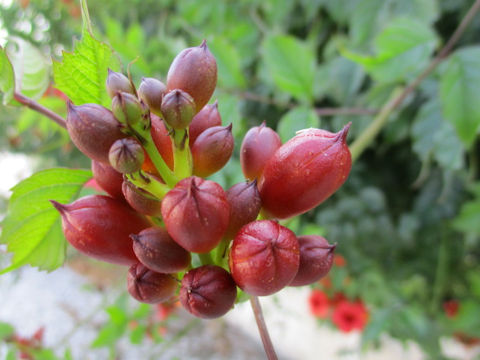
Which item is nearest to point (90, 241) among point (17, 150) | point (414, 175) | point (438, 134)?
point (438, 134)

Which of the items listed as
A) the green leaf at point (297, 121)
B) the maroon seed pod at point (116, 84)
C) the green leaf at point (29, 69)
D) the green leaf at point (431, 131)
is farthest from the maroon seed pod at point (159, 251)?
the green leaf at point (431, 131)

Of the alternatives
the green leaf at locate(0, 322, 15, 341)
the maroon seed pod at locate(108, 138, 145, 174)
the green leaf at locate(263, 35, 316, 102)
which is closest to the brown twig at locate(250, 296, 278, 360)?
the maroon seed pod at locate(108, 138, 145, 174)

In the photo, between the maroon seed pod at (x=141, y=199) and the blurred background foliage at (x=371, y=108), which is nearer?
the maroon seed pod at (x=141, y=199)

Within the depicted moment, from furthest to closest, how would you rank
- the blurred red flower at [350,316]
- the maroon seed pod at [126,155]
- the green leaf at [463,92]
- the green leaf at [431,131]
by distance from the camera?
the blurred red flower at [350,316]
the green leaf at [431,131]
the green leaf at [463,92]
the maroon seed pod at [126,155]

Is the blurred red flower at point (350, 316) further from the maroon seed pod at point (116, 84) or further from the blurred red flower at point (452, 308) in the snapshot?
the maroon seed pod at point (116, 84)

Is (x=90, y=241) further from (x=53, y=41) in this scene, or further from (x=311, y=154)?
(x=53, y=41)

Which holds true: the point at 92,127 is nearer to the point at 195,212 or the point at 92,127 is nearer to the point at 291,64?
the point at 195,212

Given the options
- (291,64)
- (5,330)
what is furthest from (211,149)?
(5,330)
